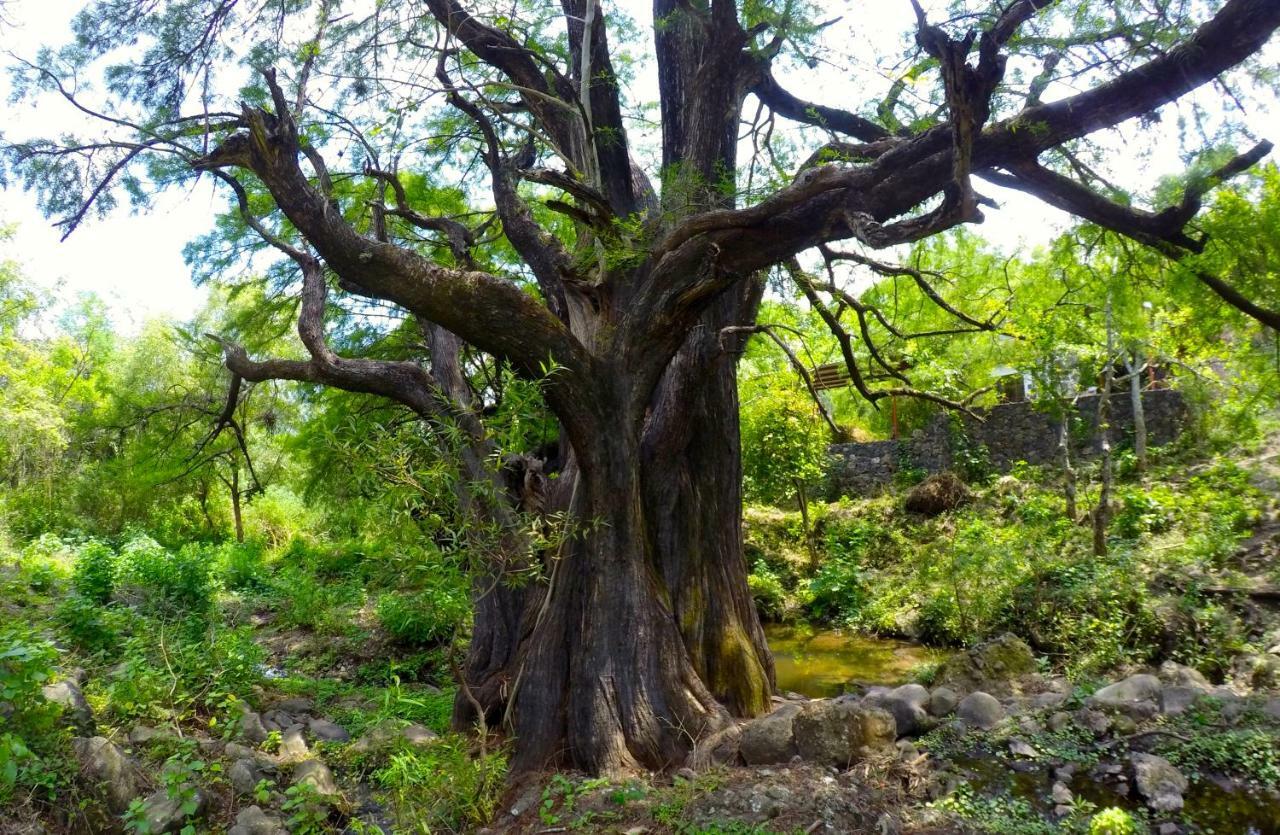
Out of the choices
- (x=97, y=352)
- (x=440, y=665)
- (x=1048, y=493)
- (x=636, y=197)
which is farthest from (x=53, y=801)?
(x=97, y=352)

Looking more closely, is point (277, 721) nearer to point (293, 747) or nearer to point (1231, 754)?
point (293, 747)

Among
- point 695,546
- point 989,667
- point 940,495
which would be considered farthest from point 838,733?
point 940,495

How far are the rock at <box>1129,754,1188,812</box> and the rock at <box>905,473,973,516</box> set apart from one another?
10270mm

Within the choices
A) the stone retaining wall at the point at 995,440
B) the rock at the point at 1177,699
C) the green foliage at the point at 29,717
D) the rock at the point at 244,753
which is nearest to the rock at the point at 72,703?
the green foliage at the point at 29,717

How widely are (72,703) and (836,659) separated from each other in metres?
8.56

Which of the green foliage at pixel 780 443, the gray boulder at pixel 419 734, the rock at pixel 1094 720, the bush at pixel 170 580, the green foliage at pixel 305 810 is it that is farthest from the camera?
the green foliage at pixel 780 443

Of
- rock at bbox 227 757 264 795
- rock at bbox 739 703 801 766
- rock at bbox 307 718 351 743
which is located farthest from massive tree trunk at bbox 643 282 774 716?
rock at bbox 227 757 264 795

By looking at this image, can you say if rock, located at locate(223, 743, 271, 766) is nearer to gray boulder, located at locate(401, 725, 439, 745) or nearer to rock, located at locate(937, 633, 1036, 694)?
gray boulder, located at locate(401, 725, 439, 745)

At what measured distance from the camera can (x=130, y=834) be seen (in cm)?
433

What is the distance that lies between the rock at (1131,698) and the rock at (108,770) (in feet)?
20.1

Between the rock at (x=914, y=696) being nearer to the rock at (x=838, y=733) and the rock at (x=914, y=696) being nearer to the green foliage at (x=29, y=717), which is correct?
the rock at (x=838, y=733)

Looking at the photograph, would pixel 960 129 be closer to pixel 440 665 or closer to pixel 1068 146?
A: pixel 1068 146

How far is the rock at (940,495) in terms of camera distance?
14.5 metres

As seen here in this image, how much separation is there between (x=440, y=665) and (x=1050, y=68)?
8374 mm
